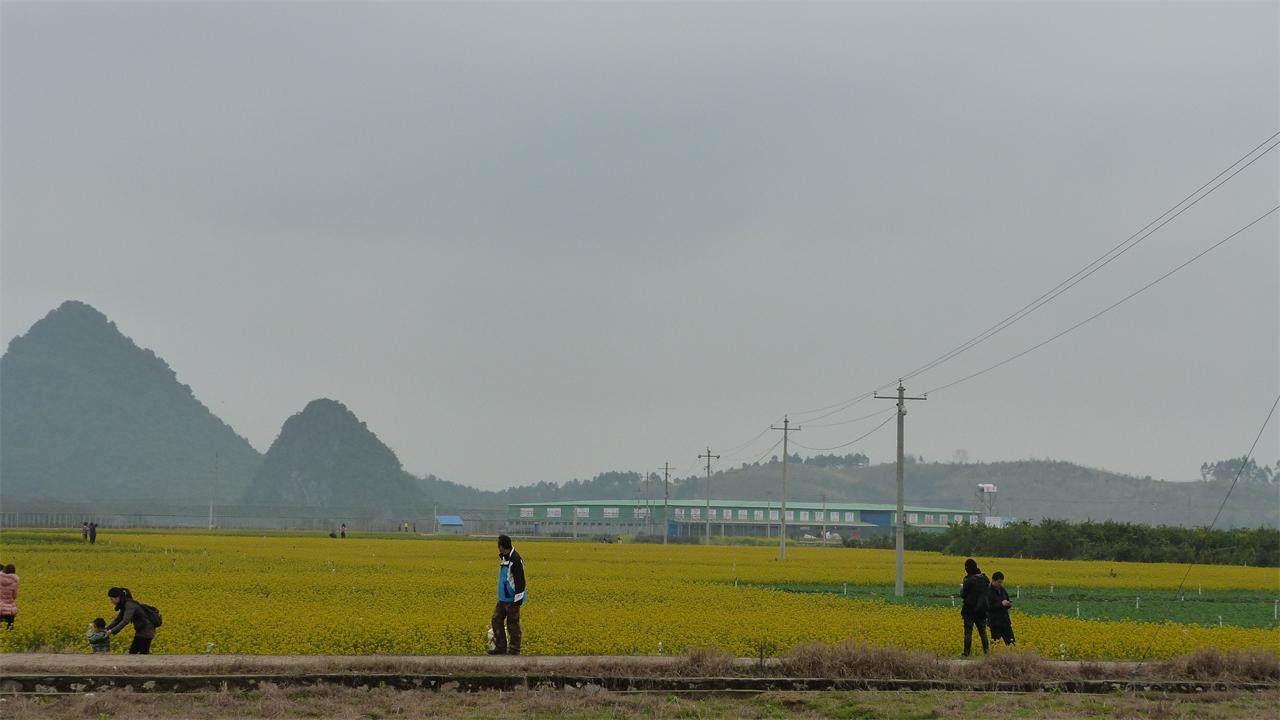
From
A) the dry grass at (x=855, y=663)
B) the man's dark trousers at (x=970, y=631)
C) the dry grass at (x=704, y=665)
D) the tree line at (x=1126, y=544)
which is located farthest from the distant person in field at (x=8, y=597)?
the tree line at (x=1126, y=544)

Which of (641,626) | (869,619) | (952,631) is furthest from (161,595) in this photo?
(952,631)

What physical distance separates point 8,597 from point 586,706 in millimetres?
12076

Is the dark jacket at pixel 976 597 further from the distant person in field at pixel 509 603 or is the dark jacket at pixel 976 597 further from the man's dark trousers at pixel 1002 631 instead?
the distant person in field at pixel 509 603

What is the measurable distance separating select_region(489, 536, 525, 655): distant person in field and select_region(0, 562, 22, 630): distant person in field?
8.98 metres

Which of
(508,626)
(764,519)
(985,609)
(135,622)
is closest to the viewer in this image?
(135,622)

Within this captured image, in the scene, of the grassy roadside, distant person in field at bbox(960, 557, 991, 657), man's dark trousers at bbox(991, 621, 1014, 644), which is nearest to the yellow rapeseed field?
distant person in field at bbox(960, 557, 991, 657)

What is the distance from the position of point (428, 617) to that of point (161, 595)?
32.2 ft

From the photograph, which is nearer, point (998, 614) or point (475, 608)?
point (998, 614)

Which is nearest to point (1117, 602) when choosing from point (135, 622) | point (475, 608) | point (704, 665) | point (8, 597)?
point (475, 608)

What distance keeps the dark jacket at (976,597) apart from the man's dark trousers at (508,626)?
7.55 metres

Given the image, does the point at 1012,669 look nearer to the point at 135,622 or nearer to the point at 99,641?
the point at 135,622

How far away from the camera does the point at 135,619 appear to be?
18969mm

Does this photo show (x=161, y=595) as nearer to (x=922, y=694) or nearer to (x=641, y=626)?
(x=641, y=626)

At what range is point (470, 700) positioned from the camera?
631 inches
